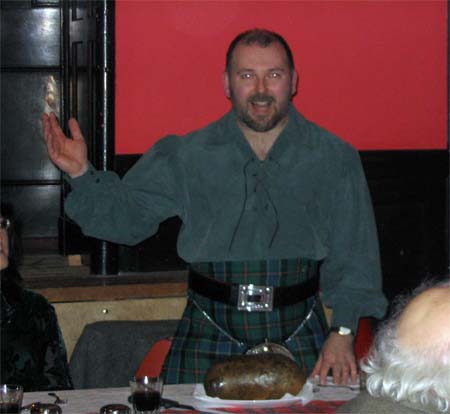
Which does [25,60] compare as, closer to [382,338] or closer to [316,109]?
[316,109]

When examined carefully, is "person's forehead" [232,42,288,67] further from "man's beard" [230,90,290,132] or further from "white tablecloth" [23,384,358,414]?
"white tablecloth" [23,384,358,414]

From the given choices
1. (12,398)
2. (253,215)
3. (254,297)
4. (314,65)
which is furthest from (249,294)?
(314,65)

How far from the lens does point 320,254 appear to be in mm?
3129

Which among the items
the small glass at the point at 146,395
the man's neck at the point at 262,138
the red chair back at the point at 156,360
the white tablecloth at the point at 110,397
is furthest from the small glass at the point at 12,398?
the man's neck at the point at 262,138

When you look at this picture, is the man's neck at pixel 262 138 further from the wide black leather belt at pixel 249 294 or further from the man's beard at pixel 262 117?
the wide black leather belt at pixel 249 294

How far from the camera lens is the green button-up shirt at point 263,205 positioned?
3088 mm

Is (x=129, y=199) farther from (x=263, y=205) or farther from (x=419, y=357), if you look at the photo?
(x=419, y=357)

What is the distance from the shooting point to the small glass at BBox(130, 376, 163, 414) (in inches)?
90.2

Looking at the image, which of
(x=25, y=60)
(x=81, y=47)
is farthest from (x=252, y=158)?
(x=25, y=60)

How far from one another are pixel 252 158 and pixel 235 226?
0.73 ft

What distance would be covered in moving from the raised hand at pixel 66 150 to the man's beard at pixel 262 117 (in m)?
0.48

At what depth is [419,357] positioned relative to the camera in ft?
4.91

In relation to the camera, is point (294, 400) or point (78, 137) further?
point (78, 137)

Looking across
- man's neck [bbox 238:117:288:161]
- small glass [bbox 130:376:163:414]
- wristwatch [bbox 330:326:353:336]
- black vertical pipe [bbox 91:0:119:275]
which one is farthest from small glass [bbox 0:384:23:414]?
black vertical pipe [bbox 91:0:119:275]
